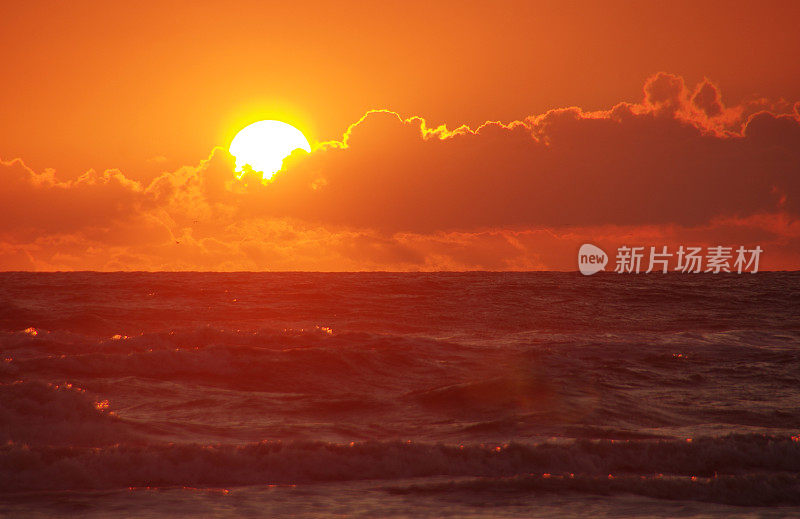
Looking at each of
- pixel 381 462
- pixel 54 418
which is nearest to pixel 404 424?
pixel 381 462

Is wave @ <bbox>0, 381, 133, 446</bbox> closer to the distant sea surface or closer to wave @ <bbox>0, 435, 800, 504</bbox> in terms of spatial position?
the distant sea surface

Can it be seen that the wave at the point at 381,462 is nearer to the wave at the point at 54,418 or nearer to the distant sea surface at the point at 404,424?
the distant sea surface at the point at 404,424

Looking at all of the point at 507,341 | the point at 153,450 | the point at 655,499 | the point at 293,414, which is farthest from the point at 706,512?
Answer: the point at 507,341

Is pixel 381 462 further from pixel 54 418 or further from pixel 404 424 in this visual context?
pixel 54 418

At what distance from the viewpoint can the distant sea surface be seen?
8.73 metres

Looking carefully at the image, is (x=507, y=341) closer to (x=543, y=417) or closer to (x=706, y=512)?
(x=543, y=417)

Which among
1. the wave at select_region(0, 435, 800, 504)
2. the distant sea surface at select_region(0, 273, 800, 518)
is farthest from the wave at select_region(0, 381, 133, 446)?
the wave at select_region(0, 435, 800, 504)

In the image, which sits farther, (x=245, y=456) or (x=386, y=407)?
(x=386, y=407)

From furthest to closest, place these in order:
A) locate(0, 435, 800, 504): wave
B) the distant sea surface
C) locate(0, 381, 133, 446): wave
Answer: locate(0, 381, 133, 446): wave, locate(0, 435, 800, 504): wave, the distant sea surface

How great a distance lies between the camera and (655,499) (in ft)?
28.7

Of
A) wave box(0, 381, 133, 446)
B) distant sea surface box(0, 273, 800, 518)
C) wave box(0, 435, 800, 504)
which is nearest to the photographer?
distant sea surface box(0, 273, 800, 518)

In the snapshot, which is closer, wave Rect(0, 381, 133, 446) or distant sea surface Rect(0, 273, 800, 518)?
distant sea surface Rect(0, 273, 800, 518)

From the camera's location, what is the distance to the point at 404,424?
13.1 meters

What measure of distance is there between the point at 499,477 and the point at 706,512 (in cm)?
257
